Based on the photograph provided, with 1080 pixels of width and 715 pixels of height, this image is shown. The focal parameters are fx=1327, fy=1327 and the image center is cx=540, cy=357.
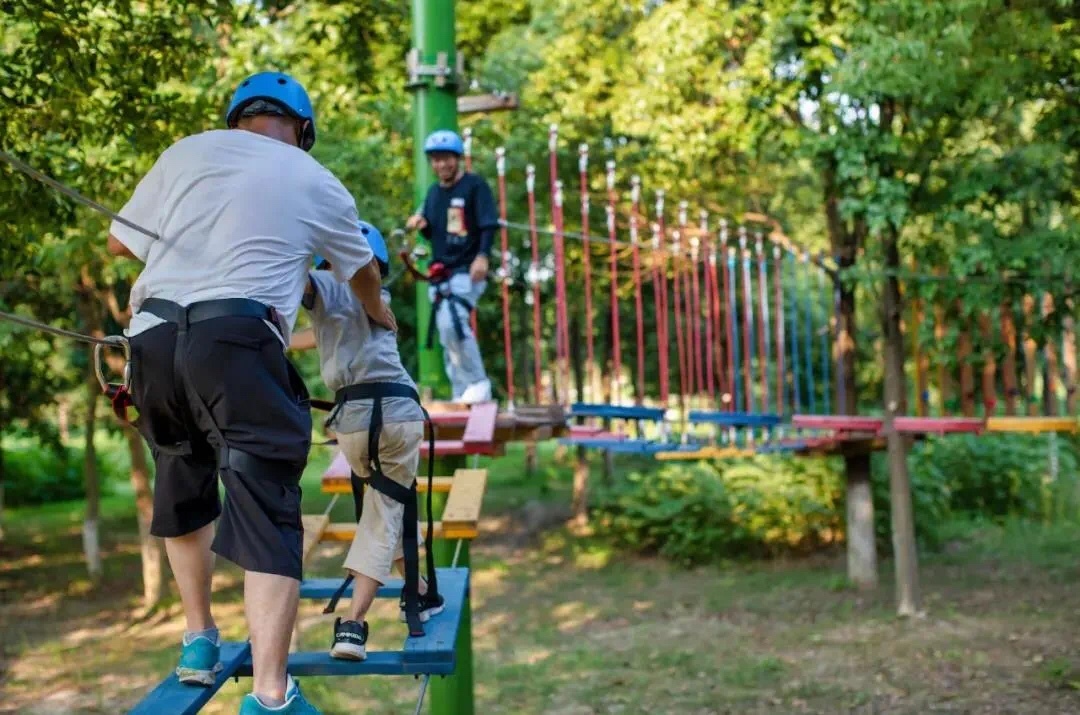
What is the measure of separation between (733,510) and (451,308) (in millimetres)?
9988

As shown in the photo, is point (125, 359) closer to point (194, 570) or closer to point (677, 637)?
point (194, 570)

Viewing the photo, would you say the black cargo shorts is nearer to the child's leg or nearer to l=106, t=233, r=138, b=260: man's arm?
l=106, t=233, r=138, b=260: man's arm

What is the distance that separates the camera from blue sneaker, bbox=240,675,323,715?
2928 mm

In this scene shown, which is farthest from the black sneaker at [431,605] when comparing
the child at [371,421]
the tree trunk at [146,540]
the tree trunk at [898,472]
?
the tree trunk at [146,540]

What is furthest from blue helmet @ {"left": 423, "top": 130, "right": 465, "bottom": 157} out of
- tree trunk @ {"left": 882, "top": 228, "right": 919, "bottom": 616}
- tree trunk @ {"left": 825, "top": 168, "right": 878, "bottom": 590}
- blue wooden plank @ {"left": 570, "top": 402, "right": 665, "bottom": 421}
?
tree trunk @ {"left": 825, "top": 168, "right": 878, "bottom": 590}

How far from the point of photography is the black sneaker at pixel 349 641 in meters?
3.49

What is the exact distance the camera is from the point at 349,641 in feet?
11.5

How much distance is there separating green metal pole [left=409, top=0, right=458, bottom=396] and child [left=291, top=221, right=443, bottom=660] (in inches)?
111

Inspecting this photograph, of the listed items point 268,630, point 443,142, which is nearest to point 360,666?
point 268,630

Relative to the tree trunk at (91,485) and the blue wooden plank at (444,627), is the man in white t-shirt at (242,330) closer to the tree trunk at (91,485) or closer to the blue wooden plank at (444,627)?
the blue wooden plank at (444,627)

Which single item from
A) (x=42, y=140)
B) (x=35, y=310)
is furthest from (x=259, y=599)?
(x=35, y=310)

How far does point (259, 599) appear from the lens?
2984 millimetres

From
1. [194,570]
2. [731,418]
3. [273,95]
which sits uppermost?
[273,95]

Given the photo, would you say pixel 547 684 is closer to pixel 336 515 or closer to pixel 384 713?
pixel 384 713
